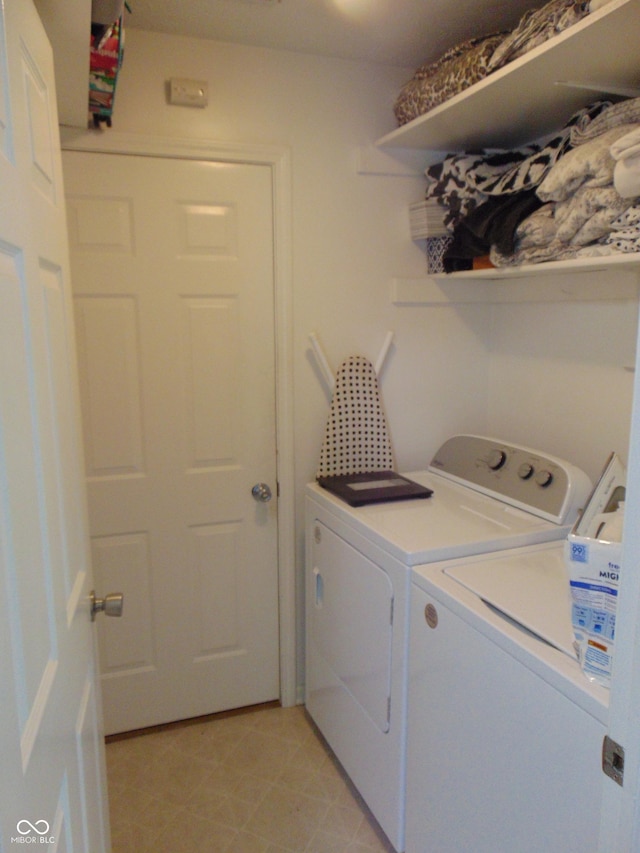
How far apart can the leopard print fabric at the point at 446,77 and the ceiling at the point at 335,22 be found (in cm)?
10

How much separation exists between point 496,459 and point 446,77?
1.21m

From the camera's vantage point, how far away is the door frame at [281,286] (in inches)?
77.0

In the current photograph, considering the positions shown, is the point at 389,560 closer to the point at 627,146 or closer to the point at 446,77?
the point at 627,146

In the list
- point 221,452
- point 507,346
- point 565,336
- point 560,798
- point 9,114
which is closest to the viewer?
point 9,114

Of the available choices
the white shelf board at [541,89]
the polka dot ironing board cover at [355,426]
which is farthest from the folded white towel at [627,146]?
the polka dot ironing board cover at [355,426]

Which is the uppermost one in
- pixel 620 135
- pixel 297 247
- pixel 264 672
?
pixel 620 135

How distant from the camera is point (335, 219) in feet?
7.33

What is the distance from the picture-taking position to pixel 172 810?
1947 mm

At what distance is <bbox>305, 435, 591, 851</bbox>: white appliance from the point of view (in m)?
1.65

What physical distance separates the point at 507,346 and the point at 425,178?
0.72 metres

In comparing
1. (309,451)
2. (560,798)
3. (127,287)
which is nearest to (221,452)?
(309,451)

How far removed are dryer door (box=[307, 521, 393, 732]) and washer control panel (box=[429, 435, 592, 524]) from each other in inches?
20.7

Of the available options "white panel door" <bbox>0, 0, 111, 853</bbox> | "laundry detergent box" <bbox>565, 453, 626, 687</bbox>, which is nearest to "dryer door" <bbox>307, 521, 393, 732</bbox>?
"laundry detergent box" <bbox>565, 453, 626, 687</bbox>

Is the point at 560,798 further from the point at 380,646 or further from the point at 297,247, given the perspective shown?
the point at 297,247
